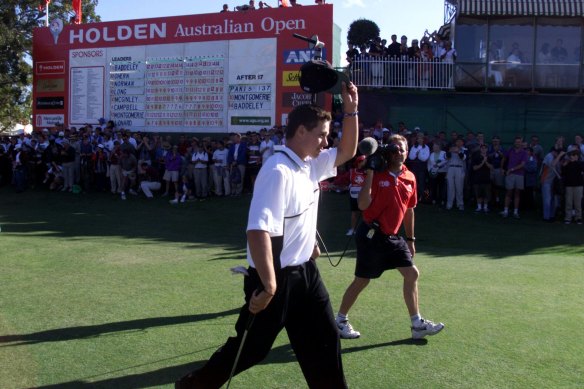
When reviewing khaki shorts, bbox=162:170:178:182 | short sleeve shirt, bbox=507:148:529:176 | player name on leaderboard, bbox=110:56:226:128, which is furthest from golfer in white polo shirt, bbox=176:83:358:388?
player name on leaderboard, bbox=110:56:226:128

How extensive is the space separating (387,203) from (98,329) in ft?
9.81

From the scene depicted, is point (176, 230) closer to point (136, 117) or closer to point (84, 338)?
point (84, 338)

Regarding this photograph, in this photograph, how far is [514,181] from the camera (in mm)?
16719

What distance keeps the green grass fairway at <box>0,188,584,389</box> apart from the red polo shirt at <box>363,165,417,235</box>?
1.07 metres

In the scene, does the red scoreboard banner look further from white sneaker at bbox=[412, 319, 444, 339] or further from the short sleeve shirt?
white sneaker at bbox=[412, 319, 444, 339]

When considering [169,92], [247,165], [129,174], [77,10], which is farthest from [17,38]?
[247,165]

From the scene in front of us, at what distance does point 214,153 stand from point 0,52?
92.6 feet

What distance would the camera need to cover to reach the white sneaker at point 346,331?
19.6ft

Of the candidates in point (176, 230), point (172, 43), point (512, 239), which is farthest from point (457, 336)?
point (172, 43)

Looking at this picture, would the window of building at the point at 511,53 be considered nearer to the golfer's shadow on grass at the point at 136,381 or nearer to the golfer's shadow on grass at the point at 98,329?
the golfer's shadow on grass at the point at 98,329

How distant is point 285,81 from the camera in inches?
839

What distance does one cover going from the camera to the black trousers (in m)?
3.78

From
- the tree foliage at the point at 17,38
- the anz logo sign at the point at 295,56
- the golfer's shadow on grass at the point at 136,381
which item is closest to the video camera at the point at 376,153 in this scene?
the golfer's shadow on grass at the point at 136,381

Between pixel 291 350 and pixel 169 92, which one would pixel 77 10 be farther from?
pixel 291 350
